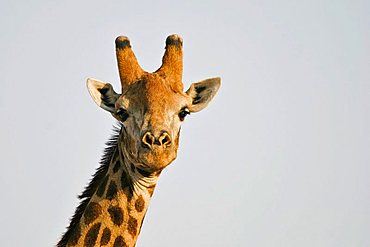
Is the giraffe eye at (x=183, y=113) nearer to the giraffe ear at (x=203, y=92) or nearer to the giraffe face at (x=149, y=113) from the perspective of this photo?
the giraffe face at (x=149, y=113)

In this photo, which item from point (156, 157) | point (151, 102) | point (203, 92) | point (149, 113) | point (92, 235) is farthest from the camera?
point (203, 92)

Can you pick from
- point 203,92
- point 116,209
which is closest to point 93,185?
point 116,209

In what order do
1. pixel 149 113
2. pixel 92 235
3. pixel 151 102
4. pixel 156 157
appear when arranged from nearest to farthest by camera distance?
1. pixel 156 157
2. pixel 92 235
3. pixel 149 113
4. pixel 151 102

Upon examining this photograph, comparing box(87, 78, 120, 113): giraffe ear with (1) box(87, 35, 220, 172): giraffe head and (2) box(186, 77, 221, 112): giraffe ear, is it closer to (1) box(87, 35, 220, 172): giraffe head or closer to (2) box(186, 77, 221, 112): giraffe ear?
(1) box(87, 35, 220, 172): giraffe head

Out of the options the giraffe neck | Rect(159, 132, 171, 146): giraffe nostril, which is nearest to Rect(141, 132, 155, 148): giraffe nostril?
Rect(159, 132, 171, 146): giraffe nostril


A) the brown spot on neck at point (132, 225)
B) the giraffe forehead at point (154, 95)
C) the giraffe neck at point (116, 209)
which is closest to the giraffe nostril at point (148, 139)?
the giraffe forehead at point (154, 95)

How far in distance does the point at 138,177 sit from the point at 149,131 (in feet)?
2.61

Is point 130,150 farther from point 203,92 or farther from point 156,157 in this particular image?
point 203,92

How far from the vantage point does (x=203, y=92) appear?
1115cm

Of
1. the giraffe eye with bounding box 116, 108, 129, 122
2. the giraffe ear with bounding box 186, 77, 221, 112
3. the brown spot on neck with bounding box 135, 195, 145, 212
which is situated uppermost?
the giraffe ear with bounding box 186, 77, 221, 112

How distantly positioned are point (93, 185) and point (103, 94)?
1.34 m

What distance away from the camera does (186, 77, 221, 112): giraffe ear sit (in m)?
11.0

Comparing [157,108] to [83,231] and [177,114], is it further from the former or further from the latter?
[83,231]

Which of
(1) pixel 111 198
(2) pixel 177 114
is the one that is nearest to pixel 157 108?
(2) pixel 177 114
